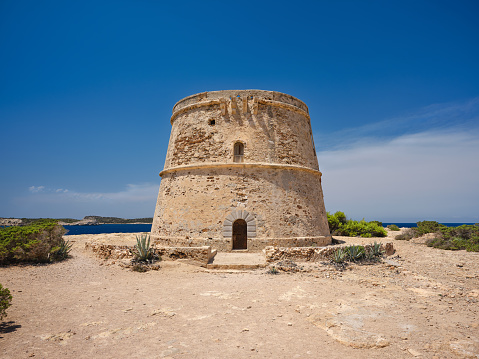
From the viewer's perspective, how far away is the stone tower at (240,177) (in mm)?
10766

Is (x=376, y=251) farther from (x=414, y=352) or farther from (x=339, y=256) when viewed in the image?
(x=414, y=352)

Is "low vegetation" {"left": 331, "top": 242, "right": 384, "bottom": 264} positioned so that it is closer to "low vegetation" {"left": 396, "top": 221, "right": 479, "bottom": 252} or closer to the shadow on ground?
"low vegetation" {"left": 396, "top": 221, "right": 479, "bottom": 252}

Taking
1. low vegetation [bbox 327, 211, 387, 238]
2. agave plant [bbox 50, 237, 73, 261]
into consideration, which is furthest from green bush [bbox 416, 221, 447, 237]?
agave plant [bbox 50, 237, 73, 261]

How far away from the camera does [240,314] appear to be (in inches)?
192

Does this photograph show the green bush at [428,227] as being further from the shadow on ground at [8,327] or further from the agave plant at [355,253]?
the shadow on ground at [8,327]

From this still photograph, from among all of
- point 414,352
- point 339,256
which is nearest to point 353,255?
point 339,256

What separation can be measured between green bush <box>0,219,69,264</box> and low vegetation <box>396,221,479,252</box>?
1616 centimetres

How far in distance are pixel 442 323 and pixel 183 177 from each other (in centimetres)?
953

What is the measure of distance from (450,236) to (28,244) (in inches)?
732

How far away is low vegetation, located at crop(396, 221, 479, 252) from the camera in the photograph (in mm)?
12688

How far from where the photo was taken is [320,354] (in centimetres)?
353

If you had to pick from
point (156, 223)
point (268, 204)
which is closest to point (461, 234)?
point (268, 204)

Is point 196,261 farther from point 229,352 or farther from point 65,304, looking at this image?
point 229,352

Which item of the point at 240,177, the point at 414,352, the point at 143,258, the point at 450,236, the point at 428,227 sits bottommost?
the point at 414,352
